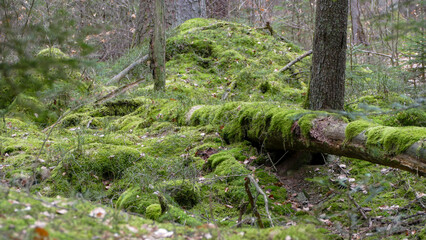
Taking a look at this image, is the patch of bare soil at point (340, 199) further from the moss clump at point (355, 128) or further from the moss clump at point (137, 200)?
the moss clump at point (137, 200)

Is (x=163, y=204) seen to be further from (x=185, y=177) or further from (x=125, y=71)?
(x=125, y=71)

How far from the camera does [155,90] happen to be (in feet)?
28.8

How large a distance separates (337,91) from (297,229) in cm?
336

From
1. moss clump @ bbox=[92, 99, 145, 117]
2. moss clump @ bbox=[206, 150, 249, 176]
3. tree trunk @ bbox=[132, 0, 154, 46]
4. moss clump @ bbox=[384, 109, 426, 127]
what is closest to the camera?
moss clump @ bbox=[206, 150, 249, 176]

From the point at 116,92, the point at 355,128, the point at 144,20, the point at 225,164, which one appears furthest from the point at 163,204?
the point at 144,20

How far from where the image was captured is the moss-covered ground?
218 cm

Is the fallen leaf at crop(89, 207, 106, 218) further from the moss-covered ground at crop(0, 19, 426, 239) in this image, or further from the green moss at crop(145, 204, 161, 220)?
the green moss at crop(145, 204, 161, 220)

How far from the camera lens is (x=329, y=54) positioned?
5031mm

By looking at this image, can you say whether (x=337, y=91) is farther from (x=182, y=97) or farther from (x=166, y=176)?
(x=182, y=97)

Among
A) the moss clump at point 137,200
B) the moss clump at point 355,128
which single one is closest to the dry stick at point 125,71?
the moss clump at point 137,200

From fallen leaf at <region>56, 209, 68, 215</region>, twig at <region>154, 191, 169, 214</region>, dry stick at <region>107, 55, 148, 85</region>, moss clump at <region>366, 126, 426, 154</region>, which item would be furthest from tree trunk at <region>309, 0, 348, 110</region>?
dry stick at <region>107, 55, 148, 85</region>

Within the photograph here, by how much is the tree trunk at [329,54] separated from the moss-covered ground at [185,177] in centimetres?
62

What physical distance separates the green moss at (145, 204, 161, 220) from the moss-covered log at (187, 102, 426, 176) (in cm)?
167

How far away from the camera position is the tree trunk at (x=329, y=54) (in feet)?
A: 16.3
